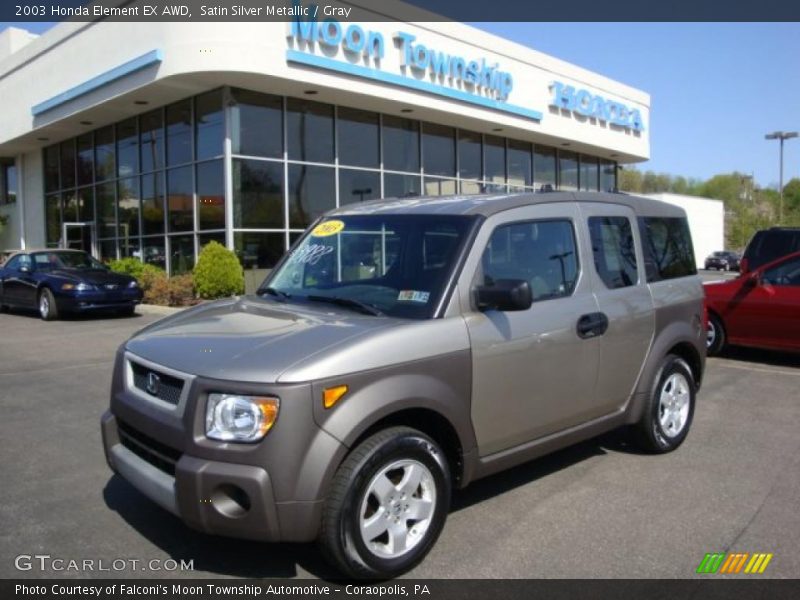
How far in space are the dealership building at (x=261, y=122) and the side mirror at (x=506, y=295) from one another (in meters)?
13.1

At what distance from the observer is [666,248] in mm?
5605

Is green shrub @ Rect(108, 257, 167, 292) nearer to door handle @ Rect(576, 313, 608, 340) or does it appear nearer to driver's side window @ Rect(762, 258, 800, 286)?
driver's side window @ Rect(762, 258, 800, 286)

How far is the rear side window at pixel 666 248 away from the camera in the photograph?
5324 millimetres

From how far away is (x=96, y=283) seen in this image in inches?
545

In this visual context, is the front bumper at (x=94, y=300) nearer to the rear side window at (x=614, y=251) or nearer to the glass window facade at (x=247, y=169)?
the glass window facade at (x=247, y=169)

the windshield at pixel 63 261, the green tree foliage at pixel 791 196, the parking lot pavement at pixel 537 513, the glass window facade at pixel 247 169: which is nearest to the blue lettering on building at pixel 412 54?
the glass window facade at pixel 247 169

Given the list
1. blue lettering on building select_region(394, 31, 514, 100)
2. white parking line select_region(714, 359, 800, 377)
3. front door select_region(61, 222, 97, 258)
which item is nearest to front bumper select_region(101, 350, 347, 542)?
white parking line select_region(714, 359, 800, 377)

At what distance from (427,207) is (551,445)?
1.68m

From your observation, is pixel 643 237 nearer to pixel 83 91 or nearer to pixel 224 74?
pixel 224 74

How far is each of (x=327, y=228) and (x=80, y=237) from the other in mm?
21910

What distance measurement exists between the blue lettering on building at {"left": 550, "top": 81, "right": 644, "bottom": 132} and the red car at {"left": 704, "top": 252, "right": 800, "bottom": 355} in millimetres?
15252

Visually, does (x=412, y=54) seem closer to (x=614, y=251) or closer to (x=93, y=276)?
(x=93, y=276)

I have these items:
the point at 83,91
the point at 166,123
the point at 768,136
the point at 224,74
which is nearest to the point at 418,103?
the point at 224,74

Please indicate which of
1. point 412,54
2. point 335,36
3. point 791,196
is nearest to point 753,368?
point 335,36
